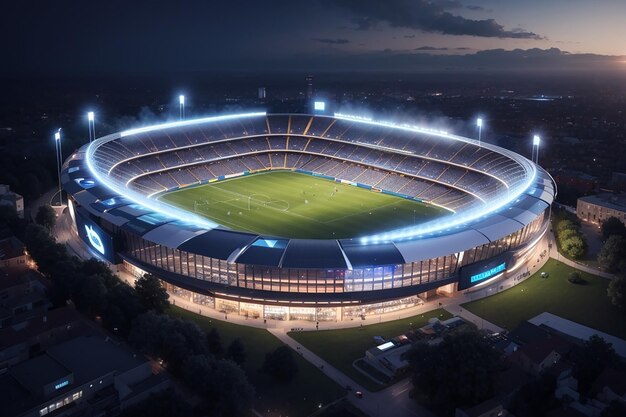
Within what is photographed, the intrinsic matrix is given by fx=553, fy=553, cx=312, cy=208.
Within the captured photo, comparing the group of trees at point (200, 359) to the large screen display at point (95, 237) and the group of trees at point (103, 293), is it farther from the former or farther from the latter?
the large screen display at point (95, 237)

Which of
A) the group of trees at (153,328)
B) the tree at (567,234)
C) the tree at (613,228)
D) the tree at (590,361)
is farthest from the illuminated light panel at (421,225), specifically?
the tree at (590,361)

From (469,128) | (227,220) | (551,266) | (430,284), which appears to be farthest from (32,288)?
(469,128)

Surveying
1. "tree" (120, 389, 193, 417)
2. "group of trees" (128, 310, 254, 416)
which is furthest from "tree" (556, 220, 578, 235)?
"tree" (120, 389, 193, 417)

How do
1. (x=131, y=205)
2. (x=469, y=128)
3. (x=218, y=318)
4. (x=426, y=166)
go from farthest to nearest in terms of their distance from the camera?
(x=469, y=128)
(x=426, y=166)
(x=131, y=205)
(x=218, y=318)

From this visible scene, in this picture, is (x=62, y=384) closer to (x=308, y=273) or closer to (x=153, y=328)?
(x=153, y=328)

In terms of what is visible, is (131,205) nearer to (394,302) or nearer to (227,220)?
(227,220)

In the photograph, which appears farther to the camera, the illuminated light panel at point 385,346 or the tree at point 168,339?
the illuminated light panel at point 385,346
